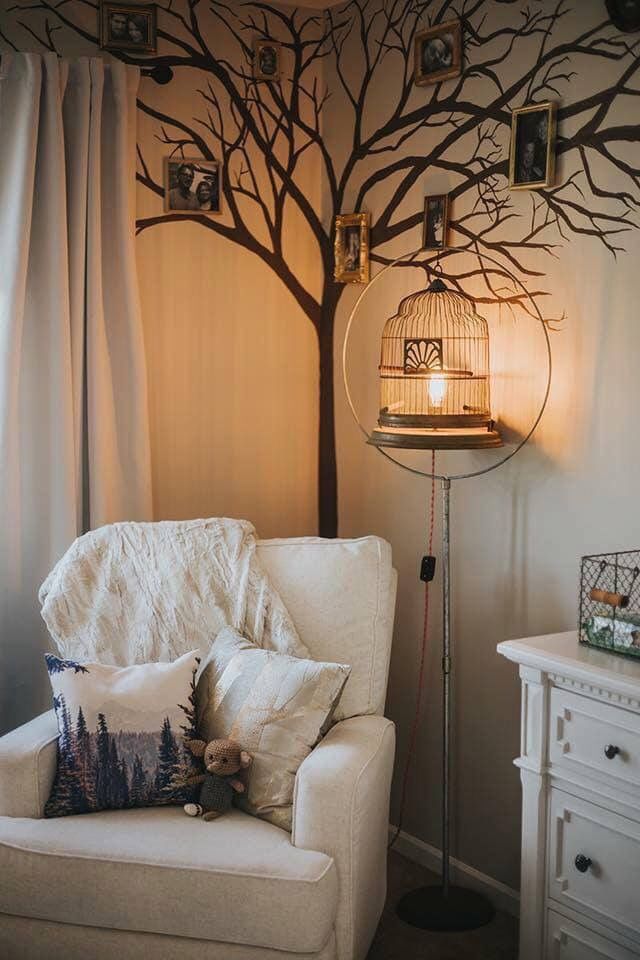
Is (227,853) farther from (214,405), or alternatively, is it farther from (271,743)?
(214,405)

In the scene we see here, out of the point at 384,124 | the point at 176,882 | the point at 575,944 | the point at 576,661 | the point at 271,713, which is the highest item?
the point at 384,124

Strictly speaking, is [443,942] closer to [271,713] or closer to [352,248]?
[271,713]

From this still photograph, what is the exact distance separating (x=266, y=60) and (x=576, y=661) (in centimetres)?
209

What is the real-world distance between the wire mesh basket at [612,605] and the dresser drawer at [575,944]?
59 centimetres

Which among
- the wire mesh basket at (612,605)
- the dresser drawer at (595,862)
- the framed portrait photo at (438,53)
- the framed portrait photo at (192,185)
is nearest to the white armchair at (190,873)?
the dresser drawer at (595,862)

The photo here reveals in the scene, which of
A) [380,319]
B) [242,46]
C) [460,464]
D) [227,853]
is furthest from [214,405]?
[227,853]

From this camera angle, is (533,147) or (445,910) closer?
(533,147)

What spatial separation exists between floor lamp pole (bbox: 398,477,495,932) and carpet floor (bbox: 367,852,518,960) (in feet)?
0.07

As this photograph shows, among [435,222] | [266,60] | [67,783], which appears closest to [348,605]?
[67,783]

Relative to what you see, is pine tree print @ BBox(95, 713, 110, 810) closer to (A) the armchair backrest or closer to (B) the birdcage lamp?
(A) the armchair backrest

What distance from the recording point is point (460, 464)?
2.90m

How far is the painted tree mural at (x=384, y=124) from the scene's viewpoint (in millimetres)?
2467

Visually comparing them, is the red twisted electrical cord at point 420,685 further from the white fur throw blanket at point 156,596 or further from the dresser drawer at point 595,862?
the dresser drawer at point 595,862

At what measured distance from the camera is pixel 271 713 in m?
2.32
